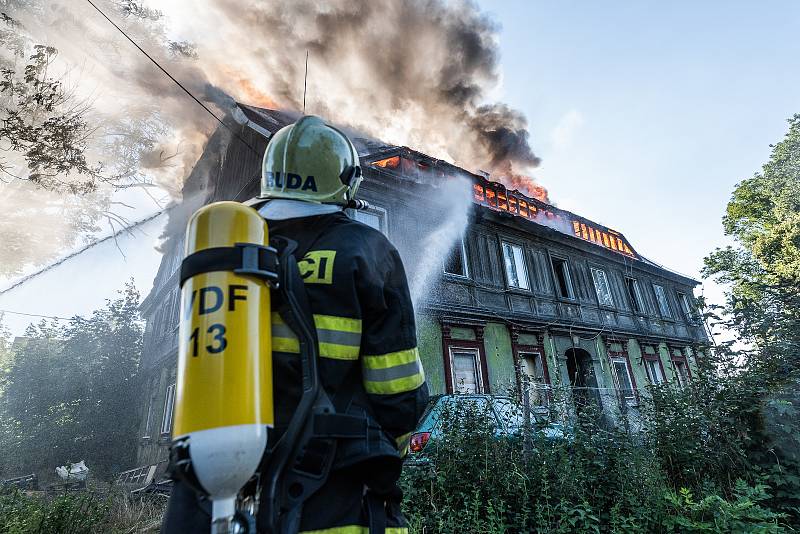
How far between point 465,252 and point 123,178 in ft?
29.2

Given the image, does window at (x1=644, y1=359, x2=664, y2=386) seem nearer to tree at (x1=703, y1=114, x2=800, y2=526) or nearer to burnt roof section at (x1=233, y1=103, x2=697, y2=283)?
burnt roof section at (x1=233, y1=103, x2=697, y2=283)

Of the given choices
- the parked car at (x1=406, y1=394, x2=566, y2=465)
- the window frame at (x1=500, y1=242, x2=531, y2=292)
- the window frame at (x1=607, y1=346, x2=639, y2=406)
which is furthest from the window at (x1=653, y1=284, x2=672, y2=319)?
the parked car at (x1=406, y1=394, x2=566, y2=465)

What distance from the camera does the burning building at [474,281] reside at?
34.1 feet

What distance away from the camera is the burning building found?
1038 cm

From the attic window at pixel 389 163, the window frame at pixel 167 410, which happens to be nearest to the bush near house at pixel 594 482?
the attic window at pixel 389 163

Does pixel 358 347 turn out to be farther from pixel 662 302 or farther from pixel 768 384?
pixel 662 302

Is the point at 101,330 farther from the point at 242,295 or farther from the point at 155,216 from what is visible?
the point at 242,295

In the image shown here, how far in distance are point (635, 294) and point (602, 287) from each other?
2807 mm

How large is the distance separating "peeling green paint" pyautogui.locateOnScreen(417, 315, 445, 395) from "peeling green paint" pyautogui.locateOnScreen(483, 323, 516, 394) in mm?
1613

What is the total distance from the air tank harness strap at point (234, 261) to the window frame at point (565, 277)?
1392 cm

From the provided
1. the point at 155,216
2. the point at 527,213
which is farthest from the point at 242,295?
the point at 527,213

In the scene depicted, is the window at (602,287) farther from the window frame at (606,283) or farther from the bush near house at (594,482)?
the bush near house at (594,482)

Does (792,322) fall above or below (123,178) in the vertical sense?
below

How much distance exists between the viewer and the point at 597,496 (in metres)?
3.71
